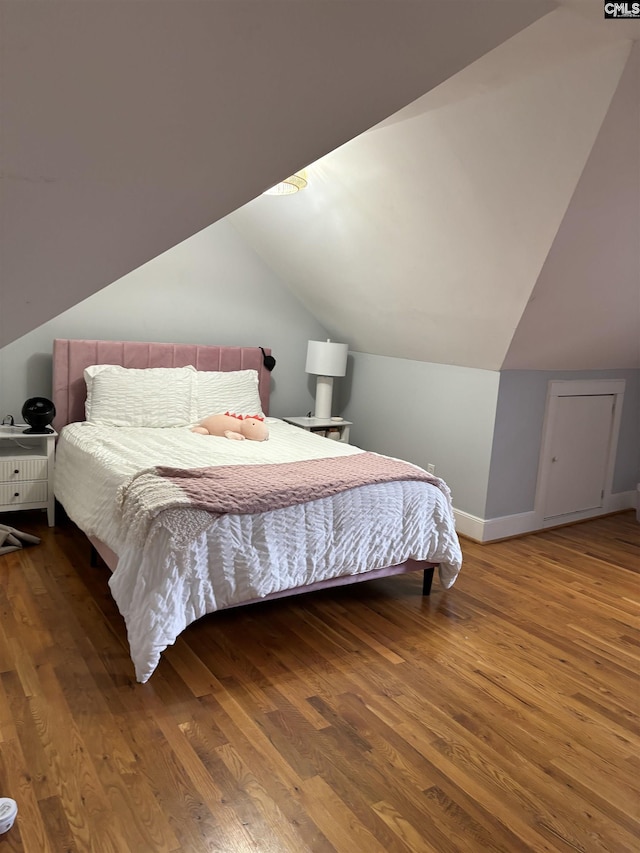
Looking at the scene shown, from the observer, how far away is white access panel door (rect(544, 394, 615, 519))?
436cm

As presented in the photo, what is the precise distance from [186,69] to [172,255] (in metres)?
3.47

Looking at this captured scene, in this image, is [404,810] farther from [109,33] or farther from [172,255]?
[172,255]

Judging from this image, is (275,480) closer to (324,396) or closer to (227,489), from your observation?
(227,489)

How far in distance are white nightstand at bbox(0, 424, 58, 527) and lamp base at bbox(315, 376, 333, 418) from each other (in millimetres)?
1915

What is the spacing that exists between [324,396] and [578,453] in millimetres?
1856

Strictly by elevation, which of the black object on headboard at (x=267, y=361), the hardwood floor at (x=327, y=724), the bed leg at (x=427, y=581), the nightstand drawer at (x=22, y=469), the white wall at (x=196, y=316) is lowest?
the hardwood floor at (x=327, y=724)

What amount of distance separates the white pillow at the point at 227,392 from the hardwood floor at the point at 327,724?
1339 millimetres

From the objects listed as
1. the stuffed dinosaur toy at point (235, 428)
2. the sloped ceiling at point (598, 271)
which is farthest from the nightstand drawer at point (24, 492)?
the sloped ceiling at point (598, 271)

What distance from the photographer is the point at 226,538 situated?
2.47m

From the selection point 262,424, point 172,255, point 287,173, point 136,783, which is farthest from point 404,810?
point 172,255

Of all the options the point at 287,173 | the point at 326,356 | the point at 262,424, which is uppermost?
the point at 287,173

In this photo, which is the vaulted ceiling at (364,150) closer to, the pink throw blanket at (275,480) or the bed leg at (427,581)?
the pink throw blanket at (275,480)

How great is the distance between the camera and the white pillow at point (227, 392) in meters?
A: 4.21

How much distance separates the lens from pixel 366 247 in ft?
12.6
